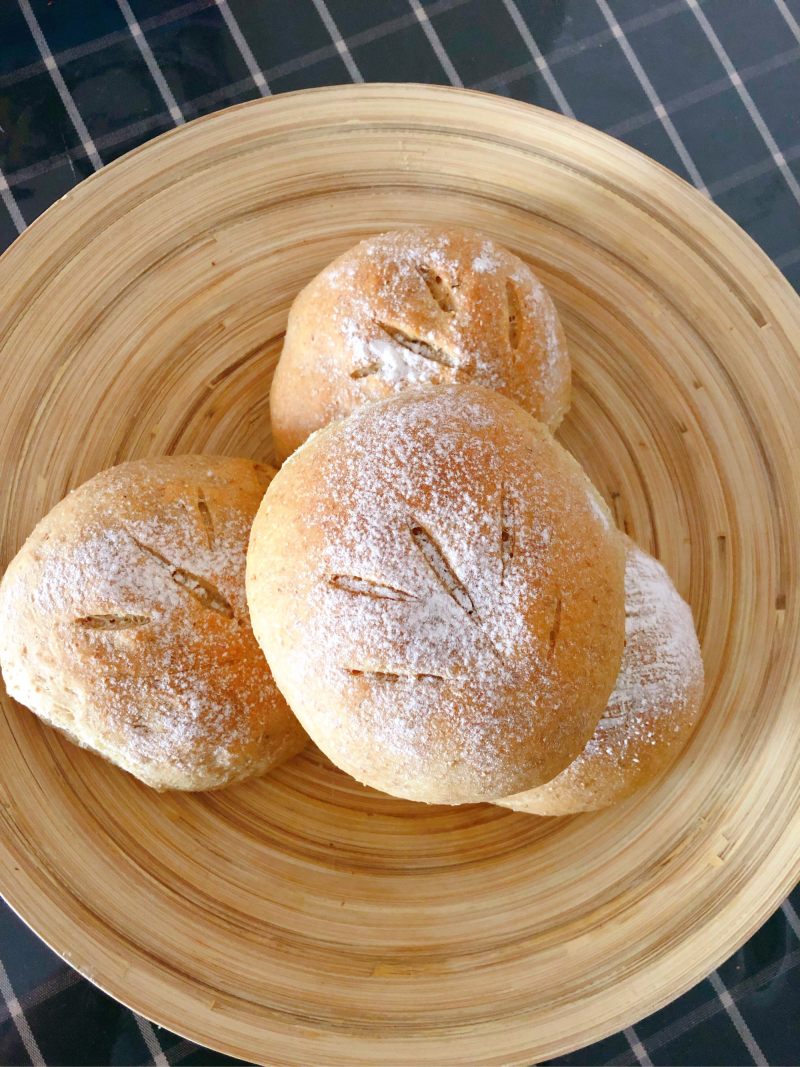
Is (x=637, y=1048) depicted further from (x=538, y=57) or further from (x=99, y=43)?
(x=99, y=43)

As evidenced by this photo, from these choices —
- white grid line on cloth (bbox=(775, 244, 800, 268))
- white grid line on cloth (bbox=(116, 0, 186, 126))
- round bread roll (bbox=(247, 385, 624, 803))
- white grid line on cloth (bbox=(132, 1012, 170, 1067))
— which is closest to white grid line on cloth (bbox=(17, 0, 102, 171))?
white grid line on cloth (bbox=(116, 0, 186, 126))

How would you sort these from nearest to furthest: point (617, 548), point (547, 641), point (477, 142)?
1. point (547, 641)
2. point (617, 548)
3. point (477, 142)

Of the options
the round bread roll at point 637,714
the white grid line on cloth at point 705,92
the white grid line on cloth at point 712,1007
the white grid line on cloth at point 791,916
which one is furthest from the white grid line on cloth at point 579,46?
the white grid line on cloth at point 712,1007

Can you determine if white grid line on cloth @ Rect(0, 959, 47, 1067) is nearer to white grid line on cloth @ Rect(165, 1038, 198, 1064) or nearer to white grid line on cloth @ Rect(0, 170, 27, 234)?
white grid line on cloth @ Rect(165, 1038, 198, 1064)

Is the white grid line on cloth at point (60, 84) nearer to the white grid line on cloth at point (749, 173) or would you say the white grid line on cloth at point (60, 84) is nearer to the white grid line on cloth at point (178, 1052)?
the white grid line on cloth at point (749, 173)

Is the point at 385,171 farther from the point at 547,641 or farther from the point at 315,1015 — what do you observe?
the point at 315,1015

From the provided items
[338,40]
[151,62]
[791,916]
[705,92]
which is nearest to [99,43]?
[151,62]

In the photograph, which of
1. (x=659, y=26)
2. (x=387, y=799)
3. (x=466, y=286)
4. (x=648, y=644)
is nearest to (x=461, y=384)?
(x=466, y=286)
